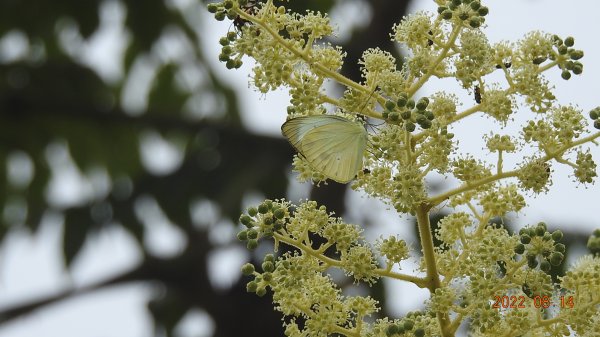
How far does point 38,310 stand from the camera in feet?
24.8

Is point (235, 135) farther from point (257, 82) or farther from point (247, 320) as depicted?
point (257, 82)

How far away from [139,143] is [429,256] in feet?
22.2

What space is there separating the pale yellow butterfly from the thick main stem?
163mm

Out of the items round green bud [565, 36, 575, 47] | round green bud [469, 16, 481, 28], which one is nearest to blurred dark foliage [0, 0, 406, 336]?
round green bud [565, 36, 575, 47]

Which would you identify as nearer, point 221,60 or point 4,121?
point 221,60

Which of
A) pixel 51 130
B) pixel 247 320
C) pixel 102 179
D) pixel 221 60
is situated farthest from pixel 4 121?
pixel 221 60

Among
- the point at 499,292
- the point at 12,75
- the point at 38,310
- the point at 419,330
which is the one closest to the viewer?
the point at 419,330

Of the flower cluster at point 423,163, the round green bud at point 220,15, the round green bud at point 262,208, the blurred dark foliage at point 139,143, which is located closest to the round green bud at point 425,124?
the flower cluster at point 423,163

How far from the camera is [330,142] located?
2055mm

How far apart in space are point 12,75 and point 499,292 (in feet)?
23.6

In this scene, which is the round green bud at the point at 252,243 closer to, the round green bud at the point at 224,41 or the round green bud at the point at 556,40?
the round green bud at the point at 224,41

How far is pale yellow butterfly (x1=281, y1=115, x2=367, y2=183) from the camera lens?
2029 millimetres

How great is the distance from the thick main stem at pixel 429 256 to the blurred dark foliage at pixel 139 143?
5.11 m

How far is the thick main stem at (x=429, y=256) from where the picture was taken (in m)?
2.00
